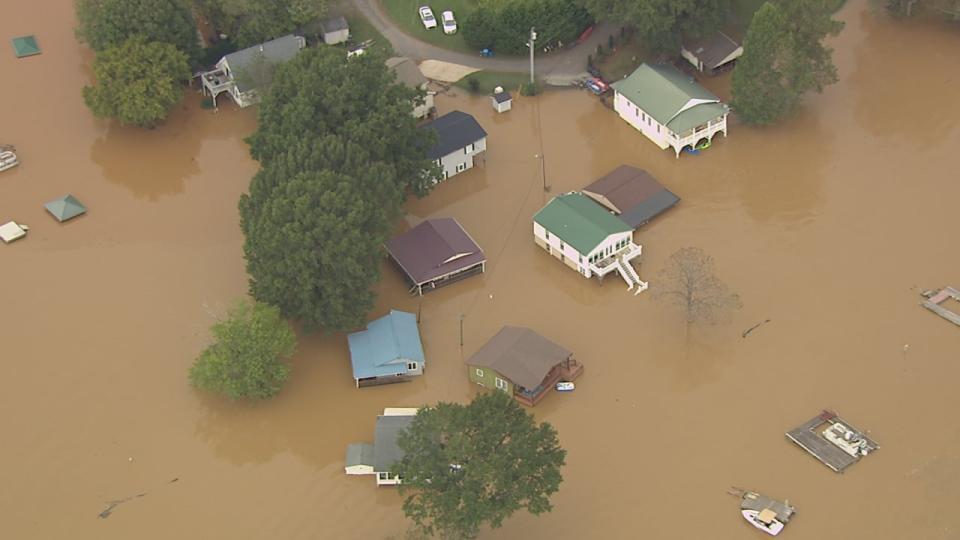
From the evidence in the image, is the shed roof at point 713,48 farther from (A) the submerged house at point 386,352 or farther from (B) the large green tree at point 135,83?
(B) the large green tree at point 135,83

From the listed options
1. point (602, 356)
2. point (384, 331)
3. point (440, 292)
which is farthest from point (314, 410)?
point (602, 356)

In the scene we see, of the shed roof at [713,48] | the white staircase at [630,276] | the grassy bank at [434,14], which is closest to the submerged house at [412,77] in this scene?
the grassy bank at [434,14]

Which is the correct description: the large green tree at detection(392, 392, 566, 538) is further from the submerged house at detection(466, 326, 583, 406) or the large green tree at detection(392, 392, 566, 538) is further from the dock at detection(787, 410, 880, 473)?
the dock at detection(787, 410, 880, 473)

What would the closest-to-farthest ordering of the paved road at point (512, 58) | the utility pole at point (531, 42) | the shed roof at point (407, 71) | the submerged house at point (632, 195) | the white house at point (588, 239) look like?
1. the white house at point (588, 239)
2. the submerged house at point (632, 195)
3. the shed roof at point (407, 71)
4. the utility pole at point (531, 42)
5. the paved road at point (512, 58)

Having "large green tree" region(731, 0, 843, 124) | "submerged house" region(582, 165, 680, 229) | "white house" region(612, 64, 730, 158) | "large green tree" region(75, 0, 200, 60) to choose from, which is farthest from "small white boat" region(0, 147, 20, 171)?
"large green tree" region(731, 0, 843, 124)

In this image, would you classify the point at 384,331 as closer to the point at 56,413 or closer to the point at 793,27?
the point at 56,413

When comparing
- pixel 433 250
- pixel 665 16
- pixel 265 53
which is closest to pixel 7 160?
pixel 265 53

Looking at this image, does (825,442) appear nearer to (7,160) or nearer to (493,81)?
(493,81)
